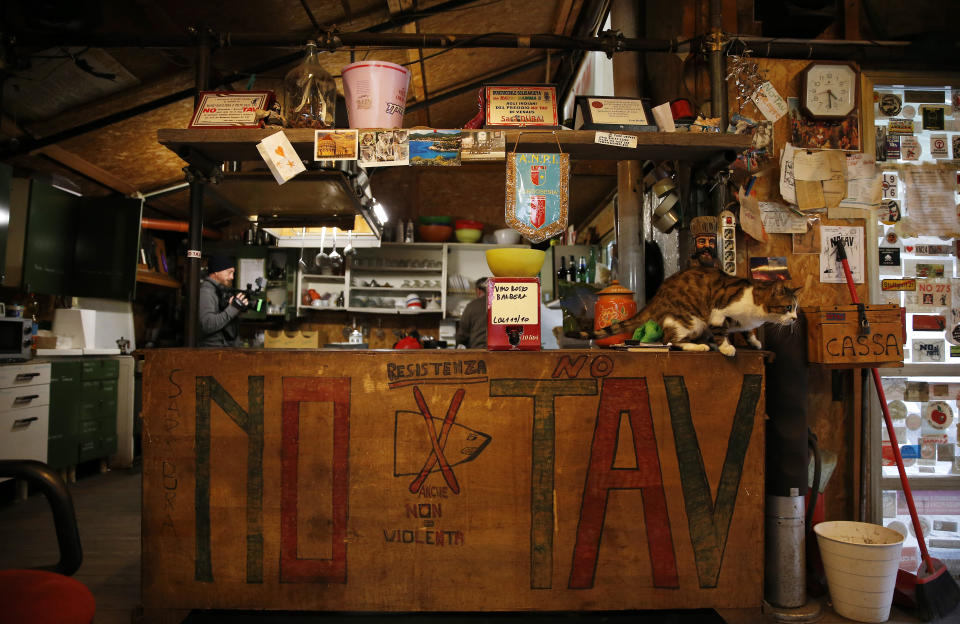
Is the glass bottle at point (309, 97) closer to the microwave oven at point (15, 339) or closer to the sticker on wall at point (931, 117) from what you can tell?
the microwave oven at point (15, 339)

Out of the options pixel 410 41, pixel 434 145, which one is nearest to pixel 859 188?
pixel 434 145

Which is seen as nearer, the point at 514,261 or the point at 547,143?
the point at 514,261

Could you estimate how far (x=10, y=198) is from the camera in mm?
4301

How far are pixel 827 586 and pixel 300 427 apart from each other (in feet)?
8.06

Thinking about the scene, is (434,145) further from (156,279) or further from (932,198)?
(156,279)

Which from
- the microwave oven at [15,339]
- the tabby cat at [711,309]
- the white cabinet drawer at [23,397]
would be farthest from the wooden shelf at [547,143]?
the white cabinet drawer at [23,397]

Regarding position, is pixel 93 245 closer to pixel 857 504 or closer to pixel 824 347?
pixel 824 347

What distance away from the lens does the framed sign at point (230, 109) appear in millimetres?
2424

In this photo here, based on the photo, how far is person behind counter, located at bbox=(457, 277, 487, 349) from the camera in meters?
4.13

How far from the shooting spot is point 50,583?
45.1 inches

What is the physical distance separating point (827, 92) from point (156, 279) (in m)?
6.68

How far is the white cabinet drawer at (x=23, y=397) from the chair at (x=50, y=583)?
11.5 feet

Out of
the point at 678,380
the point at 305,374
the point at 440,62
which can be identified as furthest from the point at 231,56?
the point at 678,380

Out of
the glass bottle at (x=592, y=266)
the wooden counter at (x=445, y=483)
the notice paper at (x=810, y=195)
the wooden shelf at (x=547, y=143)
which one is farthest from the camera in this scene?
the glass bottle at (x=592, y=266)
